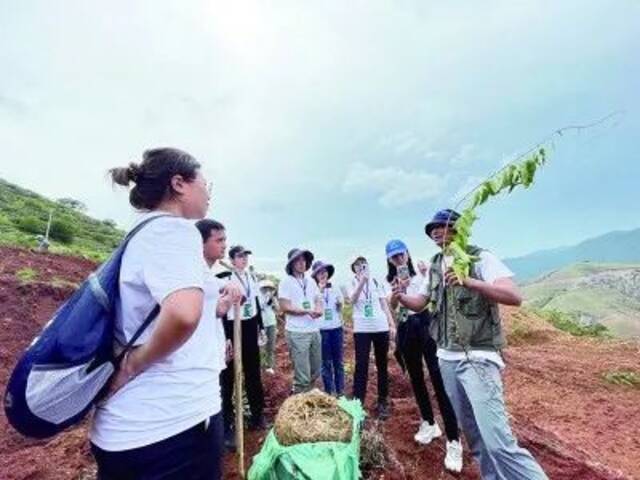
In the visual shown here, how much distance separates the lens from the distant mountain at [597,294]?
54447 millimetres

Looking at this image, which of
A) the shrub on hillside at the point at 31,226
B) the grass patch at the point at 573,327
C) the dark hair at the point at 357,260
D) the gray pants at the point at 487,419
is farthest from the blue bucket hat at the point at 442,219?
the shrub on hillside at the point at 31,226

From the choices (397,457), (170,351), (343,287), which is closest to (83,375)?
(170,351)

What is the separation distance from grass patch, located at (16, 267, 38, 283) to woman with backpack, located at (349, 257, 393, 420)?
11.1 m

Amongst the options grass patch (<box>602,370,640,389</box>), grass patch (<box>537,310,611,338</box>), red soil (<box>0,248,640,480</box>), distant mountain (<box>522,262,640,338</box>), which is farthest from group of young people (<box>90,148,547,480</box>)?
distant mountain (<box>522,262,640,338</box>)

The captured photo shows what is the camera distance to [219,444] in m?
2.19

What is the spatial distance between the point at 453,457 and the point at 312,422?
1570 millimetres

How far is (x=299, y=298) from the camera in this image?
254 inches

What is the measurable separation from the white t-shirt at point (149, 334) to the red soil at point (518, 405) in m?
3.02

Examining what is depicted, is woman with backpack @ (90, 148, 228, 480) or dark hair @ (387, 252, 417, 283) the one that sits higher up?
dark hair @ (387, 252, 417, 283)

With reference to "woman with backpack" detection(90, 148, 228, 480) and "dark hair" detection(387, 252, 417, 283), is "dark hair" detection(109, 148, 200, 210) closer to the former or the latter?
"woman with backpack" detection(90, 148, 228, 480)

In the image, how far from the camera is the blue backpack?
182 cm

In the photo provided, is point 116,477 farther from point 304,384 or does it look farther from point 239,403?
point 304,384

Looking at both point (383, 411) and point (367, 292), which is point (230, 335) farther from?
point (383, 411)

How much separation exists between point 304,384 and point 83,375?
4534 mm
